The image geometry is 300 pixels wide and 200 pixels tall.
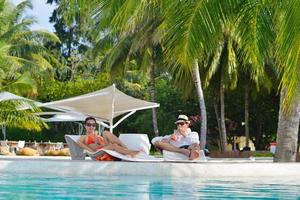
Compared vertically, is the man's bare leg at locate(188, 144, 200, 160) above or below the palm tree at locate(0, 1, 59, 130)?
below

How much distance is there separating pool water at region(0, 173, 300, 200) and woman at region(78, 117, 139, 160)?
1.46 meters

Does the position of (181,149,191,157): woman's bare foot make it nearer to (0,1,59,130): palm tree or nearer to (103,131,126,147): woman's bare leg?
(103,131,126,147): woman's bare leg

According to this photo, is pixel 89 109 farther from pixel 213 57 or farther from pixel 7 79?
pixel 7 79

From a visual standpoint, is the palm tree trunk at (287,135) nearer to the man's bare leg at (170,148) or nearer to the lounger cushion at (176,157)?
the lounger cushion at (176,157)

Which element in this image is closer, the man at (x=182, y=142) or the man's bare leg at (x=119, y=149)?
the man's bare leg at (x=119, y=149)

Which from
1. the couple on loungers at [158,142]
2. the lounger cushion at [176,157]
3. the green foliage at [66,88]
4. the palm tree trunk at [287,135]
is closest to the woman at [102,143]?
the couple on loungers at [158,142]

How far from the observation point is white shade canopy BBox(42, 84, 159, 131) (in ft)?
58.0

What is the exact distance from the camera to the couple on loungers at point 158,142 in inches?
438

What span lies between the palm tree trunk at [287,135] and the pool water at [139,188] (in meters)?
3.15

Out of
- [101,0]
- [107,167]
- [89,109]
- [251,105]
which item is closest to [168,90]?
[251,105]

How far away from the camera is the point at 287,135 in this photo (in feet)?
41.6

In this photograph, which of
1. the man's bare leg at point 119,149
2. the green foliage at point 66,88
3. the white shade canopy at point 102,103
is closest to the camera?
the man's bare leg at point 119,149

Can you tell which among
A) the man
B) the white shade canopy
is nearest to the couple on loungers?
the man

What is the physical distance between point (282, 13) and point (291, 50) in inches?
37.8
